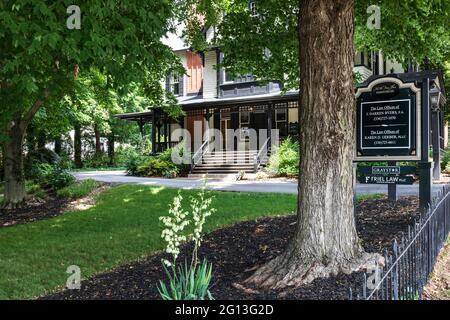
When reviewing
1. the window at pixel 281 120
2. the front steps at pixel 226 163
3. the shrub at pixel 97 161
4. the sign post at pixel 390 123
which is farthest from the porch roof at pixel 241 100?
the shrub at pixel 97 161

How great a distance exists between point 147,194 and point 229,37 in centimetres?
648

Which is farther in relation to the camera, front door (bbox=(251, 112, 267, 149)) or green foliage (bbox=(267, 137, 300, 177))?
front door (bbox=(251, 112, 267, 149))

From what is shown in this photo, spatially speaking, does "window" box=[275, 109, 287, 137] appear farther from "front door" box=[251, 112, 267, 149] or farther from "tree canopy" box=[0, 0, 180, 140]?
"tree canopy" box=[0, 0, 180, 140]

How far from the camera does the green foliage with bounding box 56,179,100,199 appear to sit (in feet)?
54.2

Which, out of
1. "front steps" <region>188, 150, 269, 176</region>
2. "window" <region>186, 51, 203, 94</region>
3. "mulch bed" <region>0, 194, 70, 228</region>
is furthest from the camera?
"window" <region>186, 51, 203, 94</region>

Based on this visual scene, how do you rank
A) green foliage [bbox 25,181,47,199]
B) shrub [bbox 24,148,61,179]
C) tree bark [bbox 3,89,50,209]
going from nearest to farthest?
tree bark [bbox 3,89,50,209], green foliage [bbox 25,181,47,199], shrub [bbox 24,148,61,179]

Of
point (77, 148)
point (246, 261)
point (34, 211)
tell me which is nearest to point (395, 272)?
point (246, 261)

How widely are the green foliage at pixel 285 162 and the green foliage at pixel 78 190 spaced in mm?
7787

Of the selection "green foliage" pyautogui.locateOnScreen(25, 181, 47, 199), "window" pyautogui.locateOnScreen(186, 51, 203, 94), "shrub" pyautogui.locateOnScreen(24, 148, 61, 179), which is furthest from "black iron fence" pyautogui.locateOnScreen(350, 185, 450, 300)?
"window" pyautogui.locateOnScreen(186, 51, 203, 94)

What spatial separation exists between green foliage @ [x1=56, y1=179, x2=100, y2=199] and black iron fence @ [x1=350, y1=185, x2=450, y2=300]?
13093 millimetres

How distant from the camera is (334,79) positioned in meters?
4.87

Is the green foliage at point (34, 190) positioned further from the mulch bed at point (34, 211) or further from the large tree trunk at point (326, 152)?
the large tree trunk at point (326, 152)

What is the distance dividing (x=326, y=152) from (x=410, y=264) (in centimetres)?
141
